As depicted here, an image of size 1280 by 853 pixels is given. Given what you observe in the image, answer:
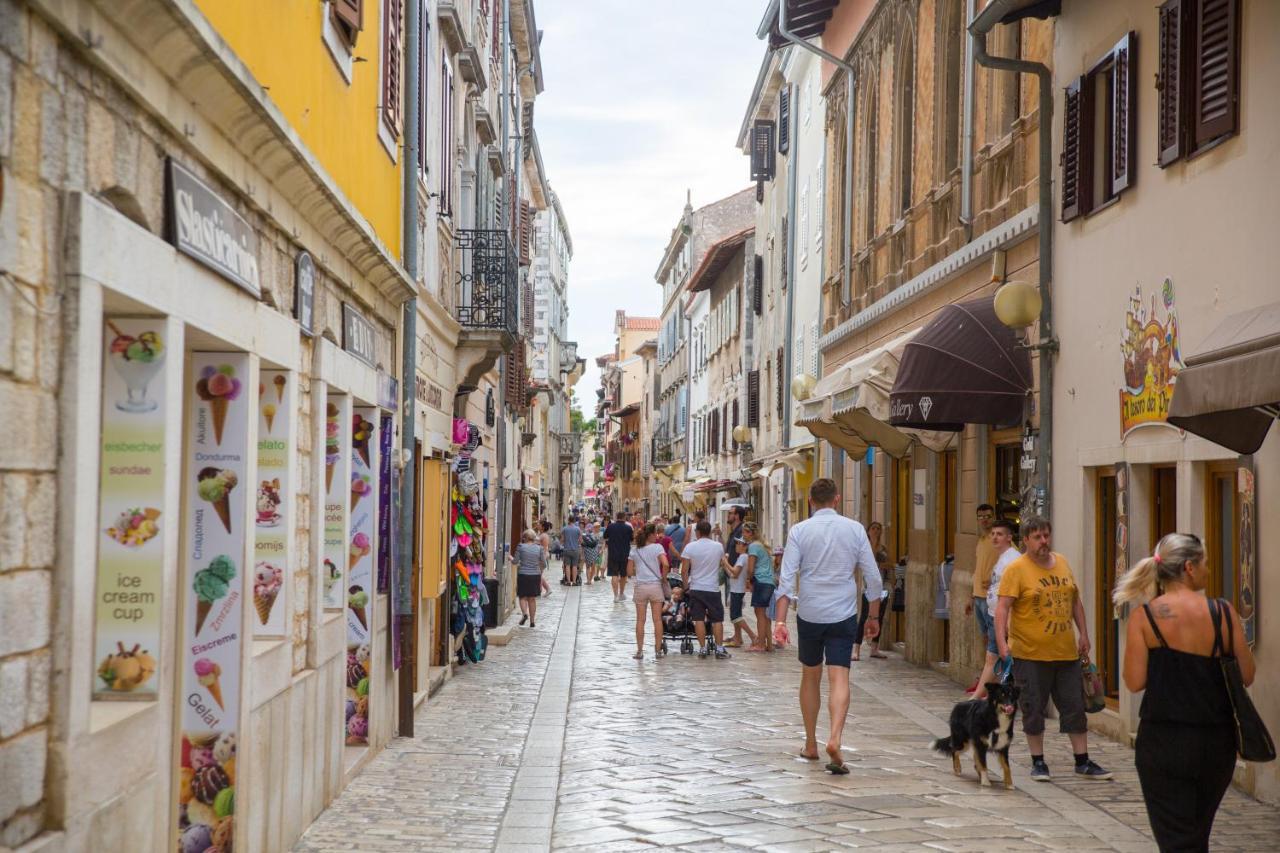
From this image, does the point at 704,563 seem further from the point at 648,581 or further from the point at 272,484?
the point at 272,484

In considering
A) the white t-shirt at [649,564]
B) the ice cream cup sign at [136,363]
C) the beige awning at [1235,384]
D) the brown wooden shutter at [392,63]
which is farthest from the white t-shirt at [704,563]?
the ice cream cup sign at [136,363]

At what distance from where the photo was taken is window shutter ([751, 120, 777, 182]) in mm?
41281

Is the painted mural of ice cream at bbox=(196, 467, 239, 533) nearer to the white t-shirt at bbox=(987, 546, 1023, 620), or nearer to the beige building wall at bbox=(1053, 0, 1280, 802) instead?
the beige building wall at bbox=(1053, 0, 1280, 802)

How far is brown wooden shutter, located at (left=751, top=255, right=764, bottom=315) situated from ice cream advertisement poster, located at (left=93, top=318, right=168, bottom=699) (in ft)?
120

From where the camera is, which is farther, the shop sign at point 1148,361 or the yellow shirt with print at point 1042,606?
the shop sign at point 1148,361

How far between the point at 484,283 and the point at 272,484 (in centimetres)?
1138

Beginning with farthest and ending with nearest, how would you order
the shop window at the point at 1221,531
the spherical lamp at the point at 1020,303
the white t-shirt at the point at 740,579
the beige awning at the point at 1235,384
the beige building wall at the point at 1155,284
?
the white t-shirt at the point at 740,579 → the spherical lamp at the point at 1020,303 → the shop window at the point at 1221,531 → the beige building wall at the point at 1155,284 → the beige awning at the point at 1235,384

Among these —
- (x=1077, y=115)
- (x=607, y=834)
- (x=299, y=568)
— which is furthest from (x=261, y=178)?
(x=1077, y=115)

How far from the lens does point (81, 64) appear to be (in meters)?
4.77

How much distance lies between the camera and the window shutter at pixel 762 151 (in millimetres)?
41281

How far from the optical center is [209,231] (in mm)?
6336

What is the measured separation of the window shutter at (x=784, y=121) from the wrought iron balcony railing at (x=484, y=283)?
18873 millimetres

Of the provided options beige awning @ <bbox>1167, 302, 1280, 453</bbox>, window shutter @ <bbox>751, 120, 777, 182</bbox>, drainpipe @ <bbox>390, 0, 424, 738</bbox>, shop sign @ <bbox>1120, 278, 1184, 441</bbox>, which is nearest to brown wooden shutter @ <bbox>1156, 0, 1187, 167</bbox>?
shop sign @ <bbox>1120, 278, 1184, 441</bbox>

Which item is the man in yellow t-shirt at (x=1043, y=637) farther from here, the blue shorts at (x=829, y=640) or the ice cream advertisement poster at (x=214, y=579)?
the ice cream advertisement poster at (x=214, y=579)
